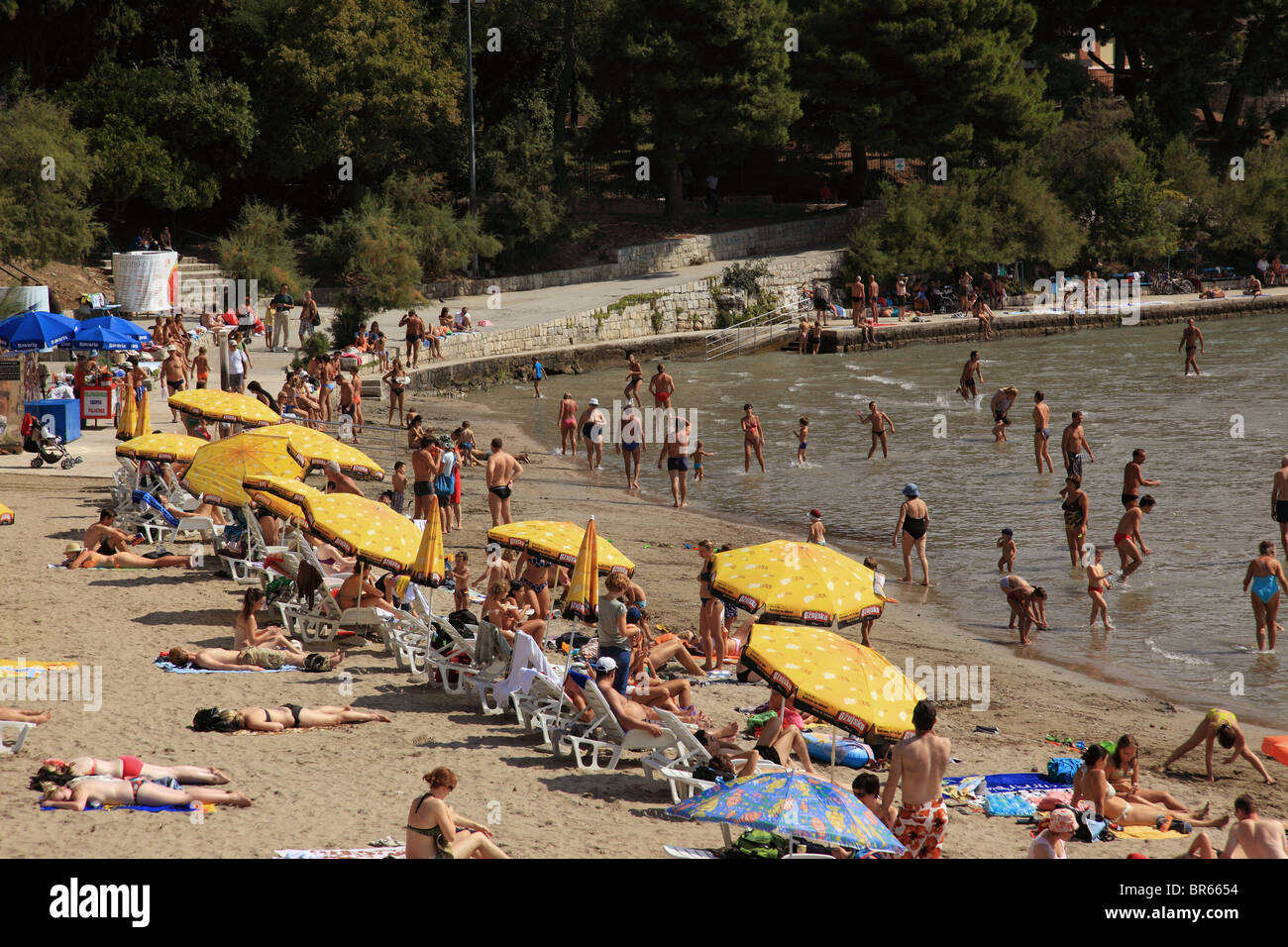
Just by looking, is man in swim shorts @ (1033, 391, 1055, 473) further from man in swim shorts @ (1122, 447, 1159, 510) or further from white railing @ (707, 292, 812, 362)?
white railing @ (707, 292, 812, 362)

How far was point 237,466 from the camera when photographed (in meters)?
13.0

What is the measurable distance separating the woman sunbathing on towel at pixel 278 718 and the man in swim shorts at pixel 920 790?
3813 millimetres

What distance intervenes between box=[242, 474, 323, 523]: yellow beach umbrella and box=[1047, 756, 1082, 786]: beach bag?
20.4 ft

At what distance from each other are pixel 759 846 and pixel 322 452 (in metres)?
7.84

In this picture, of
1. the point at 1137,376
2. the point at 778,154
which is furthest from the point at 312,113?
the point at 1137,376

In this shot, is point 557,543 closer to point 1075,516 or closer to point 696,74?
point 1075,516

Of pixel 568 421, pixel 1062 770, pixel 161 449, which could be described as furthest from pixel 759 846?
pixel 568 421

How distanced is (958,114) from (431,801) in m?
40.0

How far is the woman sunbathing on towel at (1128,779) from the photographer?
29.5ft

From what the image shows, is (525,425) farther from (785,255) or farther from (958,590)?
(785,255)

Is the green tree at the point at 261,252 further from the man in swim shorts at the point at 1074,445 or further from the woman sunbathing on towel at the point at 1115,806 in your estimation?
the woman sunbathing on towel at the point at 1115,806

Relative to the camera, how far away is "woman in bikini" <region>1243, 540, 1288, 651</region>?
12445mm

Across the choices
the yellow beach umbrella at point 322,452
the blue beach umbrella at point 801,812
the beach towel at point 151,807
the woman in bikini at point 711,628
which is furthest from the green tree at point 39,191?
the blue beach umbrella at point 801,812

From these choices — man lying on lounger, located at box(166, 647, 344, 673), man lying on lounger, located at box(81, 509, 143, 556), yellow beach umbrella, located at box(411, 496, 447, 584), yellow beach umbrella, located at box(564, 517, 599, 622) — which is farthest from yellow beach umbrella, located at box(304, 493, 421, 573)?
man lying on lounger, located at box(81, 509, 143, 556)
